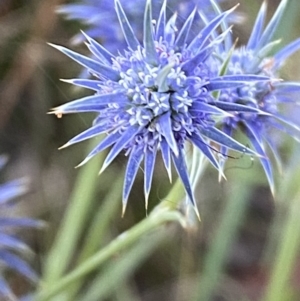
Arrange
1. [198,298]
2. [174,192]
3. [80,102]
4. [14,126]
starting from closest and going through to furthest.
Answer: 1. [80,102]
2. [174,192]
3. [198,298]
4. [14,126]

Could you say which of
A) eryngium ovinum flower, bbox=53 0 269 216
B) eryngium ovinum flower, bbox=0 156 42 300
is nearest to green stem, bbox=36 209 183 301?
eryngium ovinum flower, bbox=0 156 42 300

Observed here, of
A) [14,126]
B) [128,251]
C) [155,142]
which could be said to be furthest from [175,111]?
[14,126]

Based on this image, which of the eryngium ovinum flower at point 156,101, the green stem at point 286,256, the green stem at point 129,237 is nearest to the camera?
the eryngium ovinum flower at point 156,101

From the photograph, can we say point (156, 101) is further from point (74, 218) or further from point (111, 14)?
point (74, 218)

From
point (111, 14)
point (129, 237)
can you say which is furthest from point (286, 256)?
point (111, 14)

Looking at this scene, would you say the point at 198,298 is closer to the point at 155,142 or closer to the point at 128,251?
the point at 128,251

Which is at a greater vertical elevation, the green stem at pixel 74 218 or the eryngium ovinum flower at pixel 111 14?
the eryngium ovinum flower at pixel 111 14

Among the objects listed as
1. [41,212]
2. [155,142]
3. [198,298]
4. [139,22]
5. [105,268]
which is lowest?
[198,298]

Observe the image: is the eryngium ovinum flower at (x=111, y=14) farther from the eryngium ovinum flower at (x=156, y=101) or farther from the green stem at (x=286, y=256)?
the green stem at (x=286, y=256)

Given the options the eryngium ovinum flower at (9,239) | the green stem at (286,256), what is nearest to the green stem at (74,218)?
the eryngium ovinum flower at (9,239)
